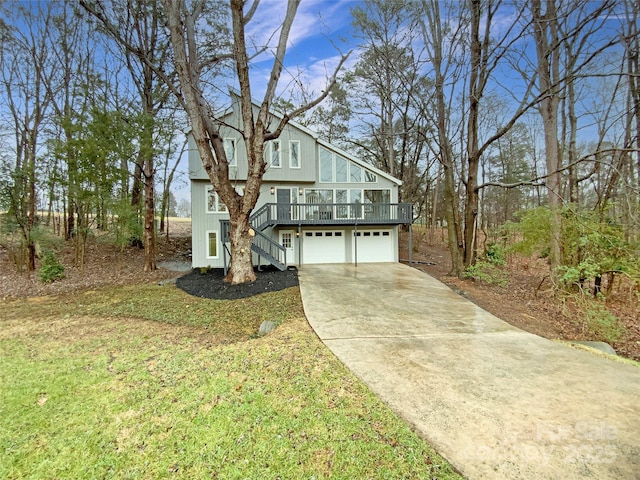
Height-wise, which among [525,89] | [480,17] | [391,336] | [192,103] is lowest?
[391,336]

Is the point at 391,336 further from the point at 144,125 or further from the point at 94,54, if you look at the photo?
the point at 94,54

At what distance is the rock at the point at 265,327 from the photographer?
17.5ft

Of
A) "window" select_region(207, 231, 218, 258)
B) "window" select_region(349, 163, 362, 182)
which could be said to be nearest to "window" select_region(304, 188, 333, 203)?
"window" select_region(349, 163, 362, 182)

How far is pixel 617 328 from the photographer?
653cm

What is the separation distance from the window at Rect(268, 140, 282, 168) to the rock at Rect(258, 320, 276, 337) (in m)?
9.04

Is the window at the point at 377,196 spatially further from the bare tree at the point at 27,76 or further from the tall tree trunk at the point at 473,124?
the bare tree at the point at 27,76

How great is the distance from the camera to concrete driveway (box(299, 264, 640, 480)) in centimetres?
235

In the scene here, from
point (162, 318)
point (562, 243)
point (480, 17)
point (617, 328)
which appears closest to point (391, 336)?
point (162, 318)

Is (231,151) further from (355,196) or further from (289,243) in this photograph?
(355,196)

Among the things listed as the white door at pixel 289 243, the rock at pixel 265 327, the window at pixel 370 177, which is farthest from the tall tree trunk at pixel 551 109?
the white door at pixel 289 243

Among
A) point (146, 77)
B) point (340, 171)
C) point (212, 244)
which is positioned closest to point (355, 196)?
point (340, 171)

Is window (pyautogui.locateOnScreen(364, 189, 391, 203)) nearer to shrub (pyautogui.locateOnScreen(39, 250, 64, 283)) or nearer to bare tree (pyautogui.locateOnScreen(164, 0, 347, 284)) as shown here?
bare tree (pyautogui.locateOnScreen(164, 0, 347, 284))

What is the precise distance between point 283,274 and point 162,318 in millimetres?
4438

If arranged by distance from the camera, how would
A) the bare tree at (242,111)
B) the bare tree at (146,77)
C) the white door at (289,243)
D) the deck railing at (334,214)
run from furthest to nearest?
1. the white door at (289,243)
2. the deck railing at (334,214)
3. the bare tree at (146,77)
4. the bare tree at (242,111)
